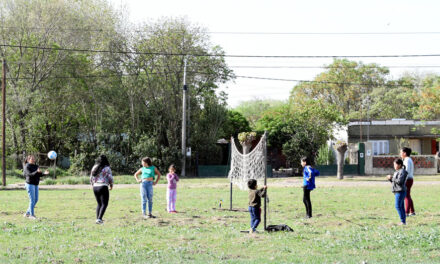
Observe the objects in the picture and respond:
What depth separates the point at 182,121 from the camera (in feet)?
131

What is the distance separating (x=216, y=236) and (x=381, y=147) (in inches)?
1598

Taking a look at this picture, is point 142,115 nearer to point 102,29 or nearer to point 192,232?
point 102,29

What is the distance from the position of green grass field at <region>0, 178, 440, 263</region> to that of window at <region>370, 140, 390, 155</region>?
105 ft

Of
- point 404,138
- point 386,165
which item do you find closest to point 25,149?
point 386,165

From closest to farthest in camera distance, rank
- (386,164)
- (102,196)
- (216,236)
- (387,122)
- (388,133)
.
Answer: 1. (216,236)
2. (102,196)
3. (386,164)
4. (388,133)
5. (387,122)

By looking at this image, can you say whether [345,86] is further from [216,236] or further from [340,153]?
[216,236]

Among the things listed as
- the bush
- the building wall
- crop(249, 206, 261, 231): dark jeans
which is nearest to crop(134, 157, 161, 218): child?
crop(249, 206, 261, 231): dark jeans

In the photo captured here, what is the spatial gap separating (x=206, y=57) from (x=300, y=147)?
34.7 feet

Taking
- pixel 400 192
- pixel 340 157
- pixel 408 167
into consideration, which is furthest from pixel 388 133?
pixel 400 192

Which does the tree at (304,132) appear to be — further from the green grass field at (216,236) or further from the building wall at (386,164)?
the green grass field at (216,236)

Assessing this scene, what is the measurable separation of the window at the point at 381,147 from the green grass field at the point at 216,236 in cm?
3195

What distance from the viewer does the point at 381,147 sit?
48625 millimetres

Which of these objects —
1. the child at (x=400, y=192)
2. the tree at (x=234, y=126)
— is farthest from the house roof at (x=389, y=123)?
the child at (x=400, y=192)

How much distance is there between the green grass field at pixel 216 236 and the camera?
898cm
